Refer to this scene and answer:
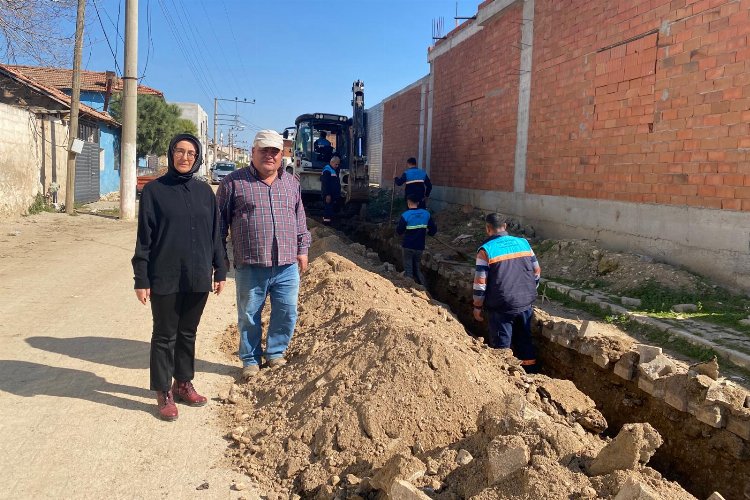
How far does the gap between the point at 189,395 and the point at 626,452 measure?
9.09 feet

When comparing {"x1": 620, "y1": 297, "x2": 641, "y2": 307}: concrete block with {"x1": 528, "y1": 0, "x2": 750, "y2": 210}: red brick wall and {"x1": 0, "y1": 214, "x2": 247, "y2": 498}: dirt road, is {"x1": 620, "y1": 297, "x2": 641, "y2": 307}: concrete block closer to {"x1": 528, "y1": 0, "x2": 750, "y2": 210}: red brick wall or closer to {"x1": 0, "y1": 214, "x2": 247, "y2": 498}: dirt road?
{"x1": 528, "y1": 0, "x2": 750, "y2": 210}: red brick wall

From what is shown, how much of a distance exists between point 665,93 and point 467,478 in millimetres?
6482

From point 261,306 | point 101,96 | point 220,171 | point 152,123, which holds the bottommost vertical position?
point 261,306

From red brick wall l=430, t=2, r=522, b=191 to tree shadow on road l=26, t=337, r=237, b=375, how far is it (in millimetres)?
8285

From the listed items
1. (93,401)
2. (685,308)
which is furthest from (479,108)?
(93,401)

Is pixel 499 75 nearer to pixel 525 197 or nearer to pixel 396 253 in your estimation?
pixel 525 197

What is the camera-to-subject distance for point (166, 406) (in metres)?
3.74

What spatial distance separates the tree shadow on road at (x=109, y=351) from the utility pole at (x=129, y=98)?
10.3m

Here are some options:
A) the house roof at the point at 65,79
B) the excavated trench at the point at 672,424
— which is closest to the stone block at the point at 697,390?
the excavated trench at the point at 672,424

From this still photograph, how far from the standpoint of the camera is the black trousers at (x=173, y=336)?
3.69 m

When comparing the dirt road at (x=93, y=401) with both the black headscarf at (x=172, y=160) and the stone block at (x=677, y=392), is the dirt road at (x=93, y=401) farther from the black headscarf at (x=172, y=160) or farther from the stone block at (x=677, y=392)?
the stone block at (x=677, y=392)

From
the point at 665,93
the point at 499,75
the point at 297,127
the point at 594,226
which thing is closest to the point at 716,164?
the point at 665,93

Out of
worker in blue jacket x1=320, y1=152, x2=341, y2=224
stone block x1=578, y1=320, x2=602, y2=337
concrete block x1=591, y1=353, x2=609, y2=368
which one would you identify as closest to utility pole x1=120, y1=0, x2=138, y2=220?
worker in blue jacket x1=320, y1=152, x2=341, y2=224

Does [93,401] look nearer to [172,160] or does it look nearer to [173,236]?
[173,236]
